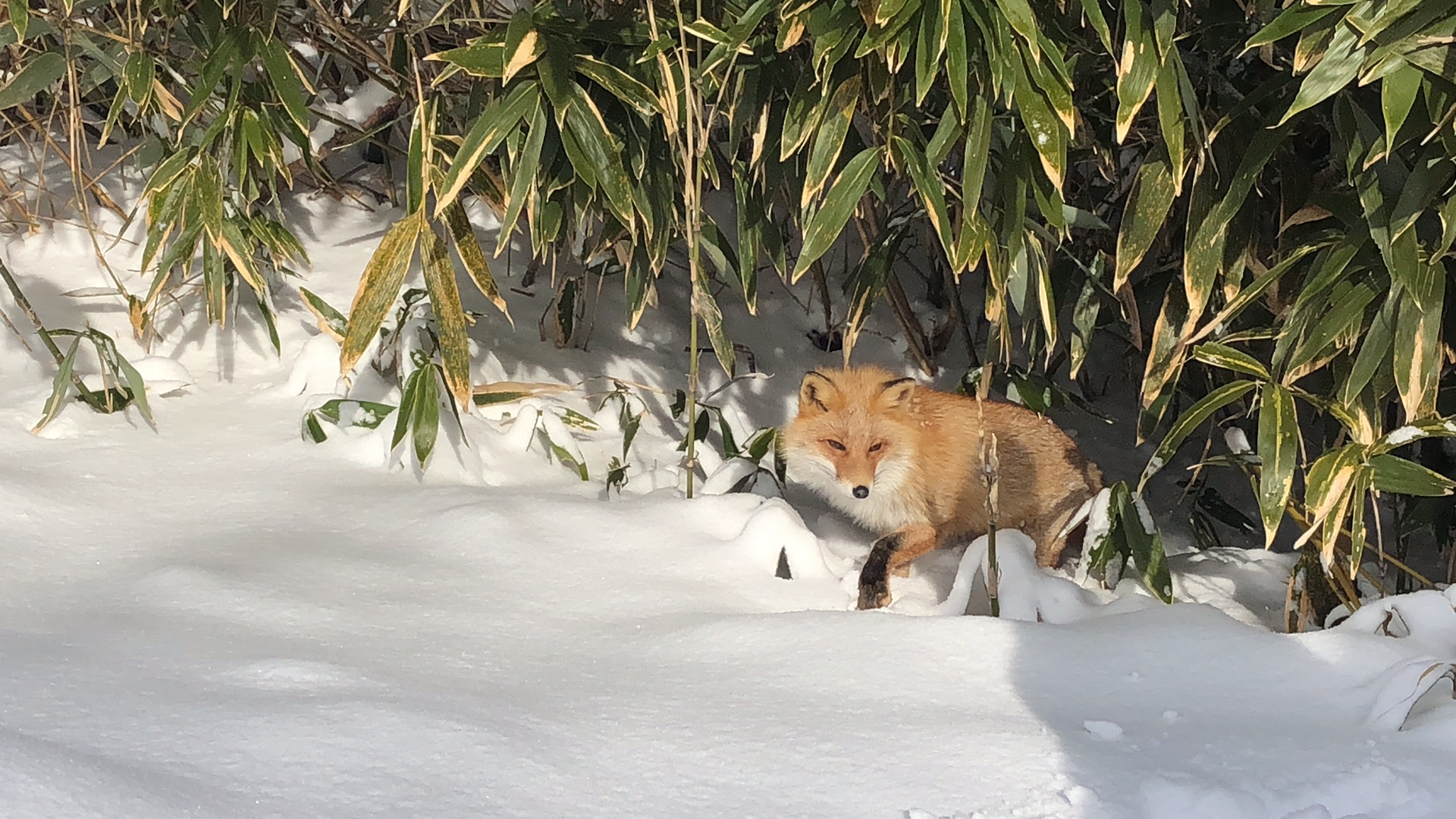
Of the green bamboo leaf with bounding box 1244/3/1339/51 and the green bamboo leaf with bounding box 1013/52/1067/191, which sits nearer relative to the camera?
the green bamboo leaf with bounding box 1244/3/1339/51

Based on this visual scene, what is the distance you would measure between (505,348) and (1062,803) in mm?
2162

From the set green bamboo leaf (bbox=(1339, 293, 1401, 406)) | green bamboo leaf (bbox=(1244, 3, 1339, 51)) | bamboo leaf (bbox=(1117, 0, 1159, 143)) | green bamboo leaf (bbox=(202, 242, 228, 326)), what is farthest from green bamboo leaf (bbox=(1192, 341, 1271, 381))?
green bamboo leaf (bbox=(202, 242, 228, 326))


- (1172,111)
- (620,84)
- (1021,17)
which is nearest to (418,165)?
(620,84)

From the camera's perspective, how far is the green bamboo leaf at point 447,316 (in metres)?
2.09

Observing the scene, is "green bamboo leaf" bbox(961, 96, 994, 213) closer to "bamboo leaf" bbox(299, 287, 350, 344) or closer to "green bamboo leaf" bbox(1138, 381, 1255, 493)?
"green bamboo leaf" bbox(1138, 381, 1255, 493)

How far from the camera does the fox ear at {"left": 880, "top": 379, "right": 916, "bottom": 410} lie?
101 inches

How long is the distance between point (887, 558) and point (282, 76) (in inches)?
60.4

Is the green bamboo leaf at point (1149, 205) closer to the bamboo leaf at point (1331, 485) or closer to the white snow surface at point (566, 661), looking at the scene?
the bamboo leaf at point (1331, 485)

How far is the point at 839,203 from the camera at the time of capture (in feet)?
6.24

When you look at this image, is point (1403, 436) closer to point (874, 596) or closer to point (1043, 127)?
point (1043, 127)

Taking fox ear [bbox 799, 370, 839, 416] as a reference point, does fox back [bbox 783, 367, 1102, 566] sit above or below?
below

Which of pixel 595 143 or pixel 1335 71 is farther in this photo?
pixel 595 143

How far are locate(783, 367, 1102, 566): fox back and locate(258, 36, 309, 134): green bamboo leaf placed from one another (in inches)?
49.2

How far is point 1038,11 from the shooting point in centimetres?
187
